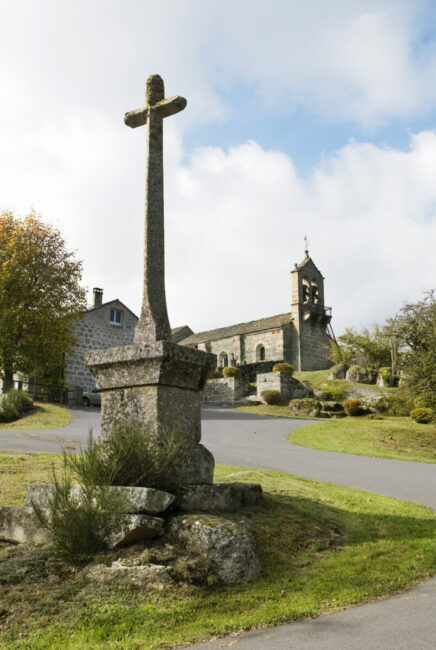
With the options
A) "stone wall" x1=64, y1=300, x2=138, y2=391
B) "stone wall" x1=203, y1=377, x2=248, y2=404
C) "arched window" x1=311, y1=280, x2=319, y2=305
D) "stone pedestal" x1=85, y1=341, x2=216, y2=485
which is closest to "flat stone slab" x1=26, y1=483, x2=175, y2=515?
"stone pedestal" x1=85, y1=341, x2=216, y2=485

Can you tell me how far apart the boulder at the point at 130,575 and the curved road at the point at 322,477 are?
0.79 metres

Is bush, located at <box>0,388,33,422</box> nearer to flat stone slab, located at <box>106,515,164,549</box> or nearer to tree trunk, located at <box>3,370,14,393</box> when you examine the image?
tree trunk, located at <box>3,370,14,393</box>

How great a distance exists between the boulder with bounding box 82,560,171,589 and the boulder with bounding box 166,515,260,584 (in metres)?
0.41

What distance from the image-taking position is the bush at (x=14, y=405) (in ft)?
70.0

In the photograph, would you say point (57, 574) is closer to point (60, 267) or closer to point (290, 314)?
point (60, 267)

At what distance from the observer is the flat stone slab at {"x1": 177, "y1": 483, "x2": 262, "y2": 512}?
5141 mm

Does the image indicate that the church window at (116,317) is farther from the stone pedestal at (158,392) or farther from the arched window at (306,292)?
the stone pedestal at (158,392)

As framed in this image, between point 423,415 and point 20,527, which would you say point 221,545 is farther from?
point 423,415

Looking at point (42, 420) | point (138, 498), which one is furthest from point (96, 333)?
point (138, 498)

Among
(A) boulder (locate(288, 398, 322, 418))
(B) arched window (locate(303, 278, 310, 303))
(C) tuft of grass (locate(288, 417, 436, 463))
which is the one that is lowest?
(C) tuft of grass (locate(288, 417, 436, 463))

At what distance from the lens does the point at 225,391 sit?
1359 inches

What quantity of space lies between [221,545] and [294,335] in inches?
1611

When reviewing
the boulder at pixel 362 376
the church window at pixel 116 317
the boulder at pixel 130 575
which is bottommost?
the boulder at pixel 130 575

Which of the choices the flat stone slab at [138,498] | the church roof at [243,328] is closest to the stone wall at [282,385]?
the church roof at [243,328]
